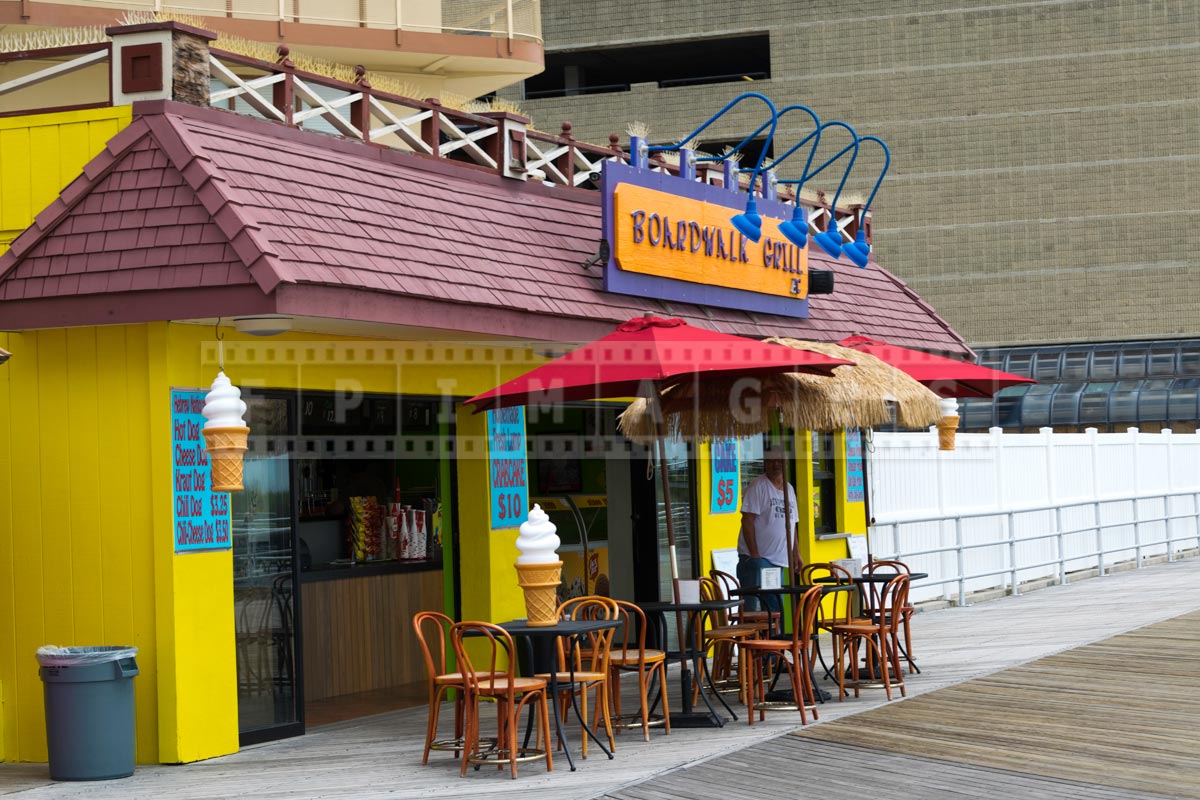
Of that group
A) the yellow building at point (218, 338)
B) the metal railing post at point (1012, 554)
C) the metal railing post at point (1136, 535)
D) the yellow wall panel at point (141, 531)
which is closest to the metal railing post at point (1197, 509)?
the metal railing post at point (1136, 535)

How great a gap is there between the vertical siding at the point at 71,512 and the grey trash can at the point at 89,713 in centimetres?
38

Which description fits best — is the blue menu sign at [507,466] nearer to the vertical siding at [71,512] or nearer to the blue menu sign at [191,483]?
the blue menu sign at [191,483]

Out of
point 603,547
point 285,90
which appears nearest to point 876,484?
point 603,547

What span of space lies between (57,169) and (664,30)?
31.8m

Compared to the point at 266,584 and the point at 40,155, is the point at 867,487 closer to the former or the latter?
the point at 266,584

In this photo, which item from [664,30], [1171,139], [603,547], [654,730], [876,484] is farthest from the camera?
[664,30]

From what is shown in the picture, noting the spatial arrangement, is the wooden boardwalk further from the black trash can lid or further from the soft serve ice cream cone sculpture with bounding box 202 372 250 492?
the black trash can lid

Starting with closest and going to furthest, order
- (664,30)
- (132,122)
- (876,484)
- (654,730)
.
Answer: (132,122)
(654,730)
(876,484)
(664,30)

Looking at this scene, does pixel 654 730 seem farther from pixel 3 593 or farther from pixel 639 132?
pixel 639 132

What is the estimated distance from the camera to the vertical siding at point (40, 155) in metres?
9.25

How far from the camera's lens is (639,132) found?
1316 centimetres

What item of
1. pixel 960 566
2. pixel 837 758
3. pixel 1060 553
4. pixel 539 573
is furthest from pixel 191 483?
pixel 1060 553

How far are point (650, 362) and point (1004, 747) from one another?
3078 mm

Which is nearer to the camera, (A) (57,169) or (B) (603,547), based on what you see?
(A) (57,169)
